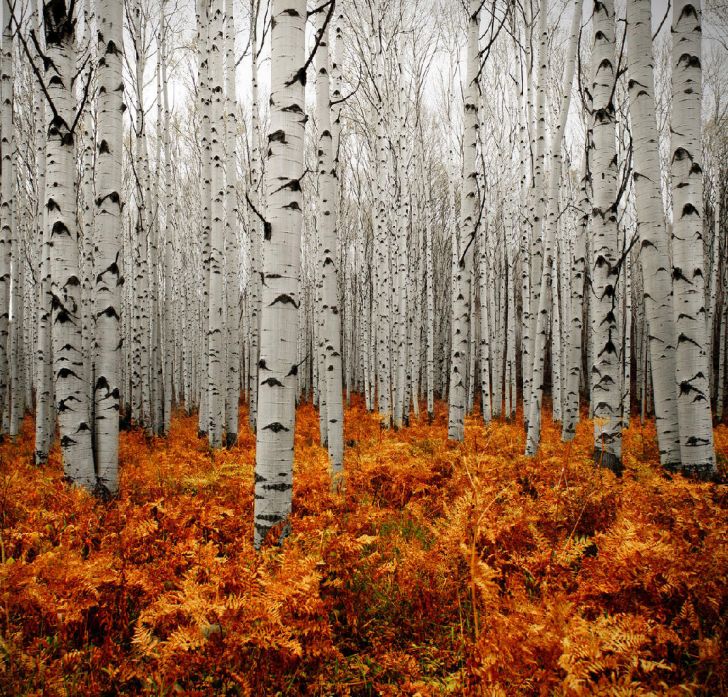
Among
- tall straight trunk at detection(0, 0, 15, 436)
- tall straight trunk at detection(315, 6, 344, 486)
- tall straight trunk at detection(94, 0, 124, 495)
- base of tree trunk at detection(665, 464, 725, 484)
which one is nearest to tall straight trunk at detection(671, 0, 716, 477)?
base of tree trunk at detection(665, 464, 725, 484)

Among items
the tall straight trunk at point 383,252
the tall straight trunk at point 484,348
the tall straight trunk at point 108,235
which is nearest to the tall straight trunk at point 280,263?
the tall straight trunk at point 108,235

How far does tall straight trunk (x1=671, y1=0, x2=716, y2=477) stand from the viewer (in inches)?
154

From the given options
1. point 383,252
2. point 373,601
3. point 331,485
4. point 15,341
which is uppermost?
point 383,252

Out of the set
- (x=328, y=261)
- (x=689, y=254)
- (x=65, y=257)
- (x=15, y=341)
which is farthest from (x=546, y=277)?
(x=15, y=341)

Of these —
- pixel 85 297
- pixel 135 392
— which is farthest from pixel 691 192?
pixel 135 392

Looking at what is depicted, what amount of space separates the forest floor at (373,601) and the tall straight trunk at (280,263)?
0.49m

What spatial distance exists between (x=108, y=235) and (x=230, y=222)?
4.27m

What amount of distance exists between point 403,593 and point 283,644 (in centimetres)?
92

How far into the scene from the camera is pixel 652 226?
4191mm

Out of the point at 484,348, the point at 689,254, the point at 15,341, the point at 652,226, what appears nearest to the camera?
the point at 689,254

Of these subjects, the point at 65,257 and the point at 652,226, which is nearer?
the point at 65,257

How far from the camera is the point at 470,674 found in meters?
1.81

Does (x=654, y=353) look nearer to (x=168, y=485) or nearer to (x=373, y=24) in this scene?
(x=168, y=485)

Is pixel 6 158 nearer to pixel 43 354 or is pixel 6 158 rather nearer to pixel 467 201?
pixel 43 354
